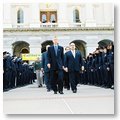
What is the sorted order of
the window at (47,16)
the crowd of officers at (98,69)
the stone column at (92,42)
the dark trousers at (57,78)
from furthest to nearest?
the stone column at (92,42) → the window at (47,16) → the crowd of officers at (98,69) → the dark trousers at (57,78)

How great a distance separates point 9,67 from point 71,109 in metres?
7.49

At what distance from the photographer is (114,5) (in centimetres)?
776

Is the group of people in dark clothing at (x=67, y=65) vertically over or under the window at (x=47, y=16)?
under

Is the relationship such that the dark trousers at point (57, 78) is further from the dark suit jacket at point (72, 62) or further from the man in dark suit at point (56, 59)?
the dark suit jacket at point (72, 62)

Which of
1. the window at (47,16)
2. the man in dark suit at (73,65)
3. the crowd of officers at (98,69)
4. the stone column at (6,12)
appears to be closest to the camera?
the stone column at (6,12)

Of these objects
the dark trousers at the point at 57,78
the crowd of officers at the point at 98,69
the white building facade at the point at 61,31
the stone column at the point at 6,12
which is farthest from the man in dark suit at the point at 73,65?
the white building facade at the point at 61,31

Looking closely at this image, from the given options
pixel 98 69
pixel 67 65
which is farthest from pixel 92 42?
pixel 67 65

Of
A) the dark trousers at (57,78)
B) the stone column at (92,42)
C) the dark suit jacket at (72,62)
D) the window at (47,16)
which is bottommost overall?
the dark trousers at (57,78)

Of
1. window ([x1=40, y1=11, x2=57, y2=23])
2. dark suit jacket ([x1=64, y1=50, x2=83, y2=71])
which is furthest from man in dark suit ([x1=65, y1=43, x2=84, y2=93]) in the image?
window ([x1=40, y1=11, x2=57, y2=23])

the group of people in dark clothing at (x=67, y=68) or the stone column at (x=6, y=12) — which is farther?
the group of people in dark clothing at (x=67, y=68)

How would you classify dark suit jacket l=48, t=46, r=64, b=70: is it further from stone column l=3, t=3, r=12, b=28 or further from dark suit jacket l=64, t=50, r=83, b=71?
A: stone column l=3, t=3, r=12, b=28

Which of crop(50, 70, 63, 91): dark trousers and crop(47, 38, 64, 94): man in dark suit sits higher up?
crop(47, 38, 64, 94): man in dark suit

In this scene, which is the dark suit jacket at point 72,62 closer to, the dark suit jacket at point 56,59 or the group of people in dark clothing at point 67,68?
the group of people in dark clothing at point 67,68

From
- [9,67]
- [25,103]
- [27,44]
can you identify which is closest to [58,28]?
[27,44]
